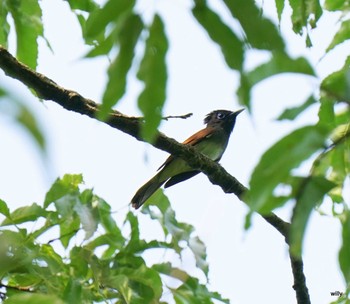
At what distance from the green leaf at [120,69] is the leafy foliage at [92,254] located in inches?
66.5

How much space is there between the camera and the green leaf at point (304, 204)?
1141 millimetres

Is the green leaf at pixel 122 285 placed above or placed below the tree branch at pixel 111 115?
below

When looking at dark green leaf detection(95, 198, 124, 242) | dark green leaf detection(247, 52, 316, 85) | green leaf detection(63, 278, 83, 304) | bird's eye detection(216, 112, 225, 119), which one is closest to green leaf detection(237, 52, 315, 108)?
dark green leaf detection(247, 52, 316, 85)

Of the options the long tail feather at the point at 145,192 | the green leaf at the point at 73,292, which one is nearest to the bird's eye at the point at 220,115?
the long tail feather at the point at 145,192

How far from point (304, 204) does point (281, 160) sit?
0.25 feet

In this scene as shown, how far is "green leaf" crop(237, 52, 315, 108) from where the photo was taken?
1203 millimetres

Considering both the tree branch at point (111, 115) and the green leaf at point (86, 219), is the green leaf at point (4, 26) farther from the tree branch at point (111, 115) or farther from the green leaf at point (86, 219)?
the green leaf at point (86, 219)

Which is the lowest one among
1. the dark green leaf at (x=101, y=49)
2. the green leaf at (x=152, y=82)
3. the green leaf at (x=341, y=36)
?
the green leaf at (x=152, y=82)

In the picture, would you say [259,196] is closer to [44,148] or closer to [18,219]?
[44,148]

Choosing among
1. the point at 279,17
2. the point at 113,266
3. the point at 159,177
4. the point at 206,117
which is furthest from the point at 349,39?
the point at 206,117

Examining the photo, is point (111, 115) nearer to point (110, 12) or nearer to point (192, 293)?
point (192, 293)

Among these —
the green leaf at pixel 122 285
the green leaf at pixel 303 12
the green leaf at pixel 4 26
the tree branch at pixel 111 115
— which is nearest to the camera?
the green leaf at pixel 303 12

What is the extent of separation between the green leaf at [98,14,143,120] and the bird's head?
7412 mm

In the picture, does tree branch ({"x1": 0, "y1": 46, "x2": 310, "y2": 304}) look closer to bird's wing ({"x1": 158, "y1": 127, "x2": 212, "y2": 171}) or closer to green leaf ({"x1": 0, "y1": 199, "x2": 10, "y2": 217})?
green leaf ({"x1": 0, "y1": 199, "x2": 10, "y2": 217})
